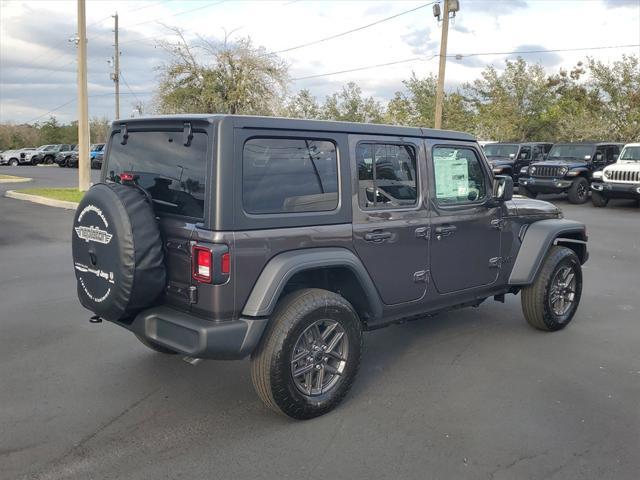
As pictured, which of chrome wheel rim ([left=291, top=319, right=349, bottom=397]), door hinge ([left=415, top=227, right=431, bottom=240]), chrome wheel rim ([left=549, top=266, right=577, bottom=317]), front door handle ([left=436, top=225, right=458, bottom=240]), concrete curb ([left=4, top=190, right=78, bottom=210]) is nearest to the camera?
chrome wheel rim ([left=291, top=319, right=349, bottom=397])

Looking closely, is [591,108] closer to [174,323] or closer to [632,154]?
[632,154]

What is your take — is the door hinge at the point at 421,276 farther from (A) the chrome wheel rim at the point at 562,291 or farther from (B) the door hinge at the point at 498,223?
(A) the chrome wheel rim at the point at 562,291

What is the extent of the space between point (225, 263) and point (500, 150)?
20.4 metres

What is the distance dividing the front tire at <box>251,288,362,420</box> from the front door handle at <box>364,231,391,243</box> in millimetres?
471

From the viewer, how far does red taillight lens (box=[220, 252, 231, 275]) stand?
3.40 metres

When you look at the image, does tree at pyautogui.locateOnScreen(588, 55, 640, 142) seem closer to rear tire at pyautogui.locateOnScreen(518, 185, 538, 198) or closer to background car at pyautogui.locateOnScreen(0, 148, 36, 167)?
rear tire at pyautogui.locateOnScreen(518, 185, 538, 198)

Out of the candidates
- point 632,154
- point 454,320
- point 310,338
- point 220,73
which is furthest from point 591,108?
point 310,338

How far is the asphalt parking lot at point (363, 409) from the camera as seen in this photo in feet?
10.8

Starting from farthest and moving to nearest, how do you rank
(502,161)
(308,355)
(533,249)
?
1. (502,161)
2. (533,249)
3. (308,355)

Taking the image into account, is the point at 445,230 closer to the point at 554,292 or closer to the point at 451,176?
the point at 451,176

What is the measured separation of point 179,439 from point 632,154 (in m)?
17.2

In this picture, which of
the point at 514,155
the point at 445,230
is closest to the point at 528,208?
the point at 445,230

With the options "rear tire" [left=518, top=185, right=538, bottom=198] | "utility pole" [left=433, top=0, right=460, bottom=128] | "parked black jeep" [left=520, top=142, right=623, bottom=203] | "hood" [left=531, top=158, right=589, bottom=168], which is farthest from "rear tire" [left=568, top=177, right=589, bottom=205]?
"utility pole" [left=433, top=0, right=460, bottom=128]

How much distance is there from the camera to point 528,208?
550cm
